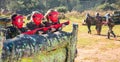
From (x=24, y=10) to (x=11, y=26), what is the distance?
134ft

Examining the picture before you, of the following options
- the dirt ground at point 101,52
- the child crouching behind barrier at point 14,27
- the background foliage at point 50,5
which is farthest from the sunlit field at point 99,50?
the background foliage at point 50,5

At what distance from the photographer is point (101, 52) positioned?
14633 mm

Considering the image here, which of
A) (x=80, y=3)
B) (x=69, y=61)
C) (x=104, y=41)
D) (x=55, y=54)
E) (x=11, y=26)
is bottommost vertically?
(x=80, y=3)

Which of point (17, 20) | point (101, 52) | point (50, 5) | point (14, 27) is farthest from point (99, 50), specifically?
point (50, 5)

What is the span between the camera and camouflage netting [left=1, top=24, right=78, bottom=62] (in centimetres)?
507

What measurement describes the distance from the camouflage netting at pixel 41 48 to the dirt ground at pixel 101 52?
16.6ft

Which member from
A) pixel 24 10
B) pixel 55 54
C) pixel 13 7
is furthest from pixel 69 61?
pixel 13 7

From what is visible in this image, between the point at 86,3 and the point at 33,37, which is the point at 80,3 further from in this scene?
the point at 33,37

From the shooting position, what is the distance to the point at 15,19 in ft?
24.2

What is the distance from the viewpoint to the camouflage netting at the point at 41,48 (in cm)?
507

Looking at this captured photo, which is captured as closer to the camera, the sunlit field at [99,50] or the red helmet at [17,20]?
the red helmet at [17,20]

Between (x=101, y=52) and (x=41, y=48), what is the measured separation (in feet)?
28.7

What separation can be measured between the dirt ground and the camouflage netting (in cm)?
505

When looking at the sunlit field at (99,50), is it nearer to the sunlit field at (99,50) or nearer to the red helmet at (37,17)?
the sunlit field at (99,50)
